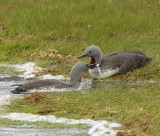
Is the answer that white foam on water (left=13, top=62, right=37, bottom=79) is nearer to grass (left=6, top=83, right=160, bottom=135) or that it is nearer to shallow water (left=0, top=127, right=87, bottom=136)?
grass (left=6, top=83, right=160, bottom=135)

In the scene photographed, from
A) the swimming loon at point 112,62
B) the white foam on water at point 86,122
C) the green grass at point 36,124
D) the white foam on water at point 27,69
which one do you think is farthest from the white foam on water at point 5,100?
the white foam on water at point 27,69

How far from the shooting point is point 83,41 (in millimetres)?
18406

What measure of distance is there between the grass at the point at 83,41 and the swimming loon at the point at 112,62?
0.57 feet

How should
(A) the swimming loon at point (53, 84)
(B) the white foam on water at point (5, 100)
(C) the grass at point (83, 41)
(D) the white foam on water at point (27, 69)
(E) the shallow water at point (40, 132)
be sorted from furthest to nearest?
(D) the white foam on water at point (27, 69) → (A) the swimming loon at point (53, 84) → (B) the white foam on water at point (5, 100) → (C) the grass at point (83, 41) → (E) the shallow water at point (40, 132)

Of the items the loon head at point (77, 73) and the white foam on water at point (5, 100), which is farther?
the loon head at point (77, 73)

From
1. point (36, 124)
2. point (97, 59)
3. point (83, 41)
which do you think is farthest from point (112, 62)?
point (36, 124)

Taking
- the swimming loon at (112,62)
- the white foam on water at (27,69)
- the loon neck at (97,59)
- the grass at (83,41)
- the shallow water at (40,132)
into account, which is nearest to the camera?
the shallow water at (40,132)

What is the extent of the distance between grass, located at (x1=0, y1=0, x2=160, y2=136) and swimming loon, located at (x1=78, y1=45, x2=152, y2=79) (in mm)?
175

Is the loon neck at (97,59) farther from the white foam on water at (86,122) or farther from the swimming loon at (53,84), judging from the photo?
the white foam on water at (86,122)

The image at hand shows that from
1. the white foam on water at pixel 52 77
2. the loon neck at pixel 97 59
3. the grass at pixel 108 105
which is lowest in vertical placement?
the grass at pixel 108 105

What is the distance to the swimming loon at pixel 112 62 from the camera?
1503cm

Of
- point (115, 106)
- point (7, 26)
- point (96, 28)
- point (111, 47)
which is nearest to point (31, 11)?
point (7, 26)

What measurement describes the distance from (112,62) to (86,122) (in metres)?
4.31

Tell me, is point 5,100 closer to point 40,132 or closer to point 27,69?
point 40,132
